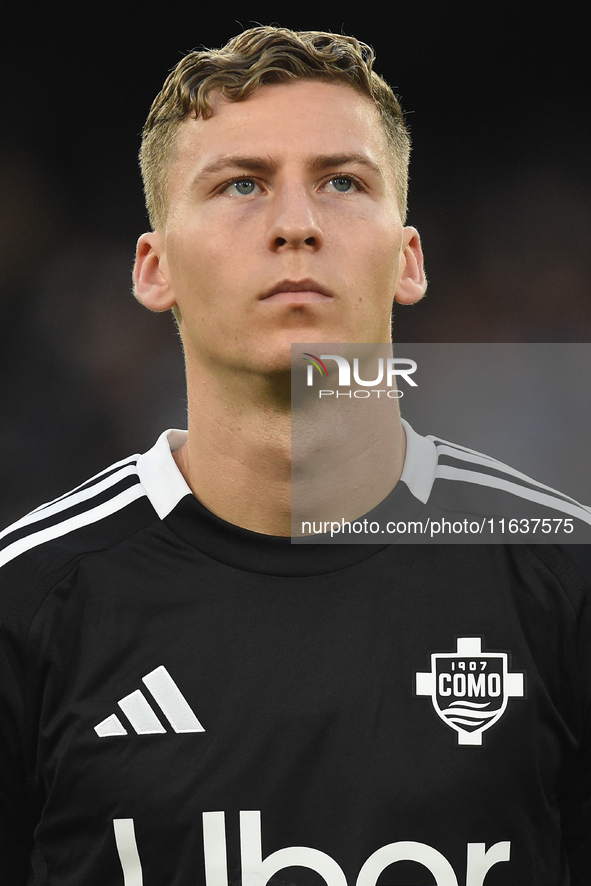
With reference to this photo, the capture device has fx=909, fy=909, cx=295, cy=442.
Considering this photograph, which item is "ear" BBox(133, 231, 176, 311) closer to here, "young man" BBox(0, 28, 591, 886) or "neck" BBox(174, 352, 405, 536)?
"young man" BBox(0, 28, 591, 886)

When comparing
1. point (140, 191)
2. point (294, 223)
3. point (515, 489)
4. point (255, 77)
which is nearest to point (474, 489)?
point (515, 489)

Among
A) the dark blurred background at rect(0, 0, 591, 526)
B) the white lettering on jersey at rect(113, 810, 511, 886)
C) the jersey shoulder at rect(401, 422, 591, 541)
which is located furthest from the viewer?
the dark blurred background at rect(0, 0, 591, 526)

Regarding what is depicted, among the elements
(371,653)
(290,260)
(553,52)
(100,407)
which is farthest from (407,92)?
(371,653)

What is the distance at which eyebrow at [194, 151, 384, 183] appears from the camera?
167 cm

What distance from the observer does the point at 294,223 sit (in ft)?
5.25

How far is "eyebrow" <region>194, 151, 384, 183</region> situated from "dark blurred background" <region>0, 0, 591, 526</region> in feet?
8.62

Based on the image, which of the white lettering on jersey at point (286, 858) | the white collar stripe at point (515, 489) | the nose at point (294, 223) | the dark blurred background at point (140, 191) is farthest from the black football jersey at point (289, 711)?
the dark blurred background at point (140, 191)

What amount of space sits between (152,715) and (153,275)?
2.89ft

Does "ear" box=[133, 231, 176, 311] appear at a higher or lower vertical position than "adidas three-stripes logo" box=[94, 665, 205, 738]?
higher

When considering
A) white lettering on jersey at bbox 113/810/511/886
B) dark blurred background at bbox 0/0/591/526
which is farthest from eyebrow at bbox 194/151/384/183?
dark blurred background at bbox 0/0/591/526

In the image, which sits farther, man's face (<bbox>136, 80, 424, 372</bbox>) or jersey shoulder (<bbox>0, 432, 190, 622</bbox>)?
jersey shoulder (<bbox>0, 432, 190, 622</bbox>)

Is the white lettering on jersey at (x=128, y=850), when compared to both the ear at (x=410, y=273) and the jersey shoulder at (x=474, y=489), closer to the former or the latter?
the jersey shoulder at (x=474, y=489)

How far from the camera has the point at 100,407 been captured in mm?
4289

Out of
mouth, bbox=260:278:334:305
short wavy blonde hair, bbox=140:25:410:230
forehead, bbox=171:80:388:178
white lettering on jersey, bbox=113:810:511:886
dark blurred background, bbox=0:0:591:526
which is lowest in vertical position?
white lettering on jersey, bbox=113:810:511:886
